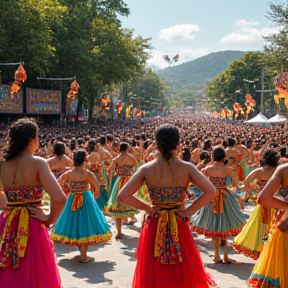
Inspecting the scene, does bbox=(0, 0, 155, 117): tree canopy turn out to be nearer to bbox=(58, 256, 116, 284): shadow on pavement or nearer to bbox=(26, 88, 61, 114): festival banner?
bbox=(26, 88, 61, 114): festival banner

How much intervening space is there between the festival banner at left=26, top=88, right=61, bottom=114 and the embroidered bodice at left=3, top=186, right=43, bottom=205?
3243 centimetres

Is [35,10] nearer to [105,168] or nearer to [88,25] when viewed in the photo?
[88,25]

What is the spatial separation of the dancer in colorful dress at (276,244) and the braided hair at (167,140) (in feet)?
2.82

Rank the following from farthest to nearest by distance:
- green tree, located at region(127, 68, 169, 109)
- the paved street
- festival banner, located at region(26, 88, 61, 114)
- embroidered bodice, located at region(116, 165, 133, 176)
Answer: green tree, located at region(127, 68, 169, 109) → festival banner, located at region(26, 88, 61, 114) → embroidered bodice, located at region(116, 165, 133, 176) → the paved street

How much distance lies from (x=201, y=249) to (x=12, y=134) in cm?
537

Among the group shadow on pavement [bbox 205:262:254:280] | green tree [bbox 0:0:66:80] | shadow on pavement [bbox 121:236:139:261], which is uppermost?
green tree [bbox 0:0:66:80]

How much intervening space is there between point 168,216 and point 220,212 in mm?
3558

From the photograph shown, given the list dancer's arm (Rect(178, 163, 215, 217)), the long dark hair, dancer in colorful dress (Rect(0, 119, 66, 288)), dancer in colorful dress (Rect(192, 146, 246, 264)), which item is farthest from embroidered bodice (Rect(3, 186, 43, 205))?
dancer in colorful dress (Rect(192, 146, 246, 264))

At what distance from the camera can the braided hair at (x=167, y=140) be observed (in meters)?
4.23

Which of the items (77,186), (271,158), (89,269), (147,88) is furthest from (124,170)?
(147,88)

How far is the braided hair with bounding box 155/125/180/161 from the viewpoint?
4.23 metres

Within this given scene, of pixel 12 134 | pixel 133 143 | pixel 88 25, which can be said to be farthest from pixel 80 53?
pixel 12 134

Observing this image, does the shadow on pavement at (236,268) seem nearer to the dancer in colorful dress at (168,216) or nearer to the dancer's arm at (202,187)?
the dancer in colorful dress at (168,216)

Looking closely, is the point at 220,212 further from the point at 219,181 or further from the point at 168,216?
the point at 168,216
